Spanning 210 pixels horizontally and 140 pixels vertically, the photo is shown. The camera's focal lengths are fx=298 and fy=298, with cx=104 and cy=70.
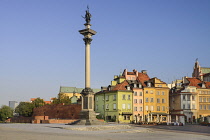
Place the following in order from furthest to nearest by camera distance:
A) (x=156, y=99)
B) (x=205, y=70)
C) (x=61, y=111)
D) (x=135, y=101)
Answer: (x=205, y=70) < (x=156, y=99) < (x=135, y=101) < (x=61, y=111)

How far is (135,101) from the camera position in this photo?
292ft

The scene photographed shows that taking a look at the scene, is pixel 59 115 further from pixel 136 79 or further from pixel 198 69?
pixel 198 69

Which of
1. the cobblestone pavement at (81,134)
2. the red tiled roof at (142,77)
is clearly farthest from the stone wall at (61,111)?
the cobblestone pavement at (81,134)

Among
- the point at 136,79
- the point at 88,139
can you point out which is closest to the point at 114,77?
the point at 136,79

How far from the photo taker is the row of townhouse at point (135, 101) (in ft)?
283

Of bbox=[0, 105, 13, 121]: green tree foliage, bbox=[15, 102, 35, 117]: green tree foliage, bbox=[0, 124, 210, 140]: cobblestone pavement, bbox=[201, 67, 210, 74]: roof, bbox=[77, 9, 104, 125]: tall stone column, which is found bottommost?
bbox=[0, 105, 13, 121]: green tree foliage

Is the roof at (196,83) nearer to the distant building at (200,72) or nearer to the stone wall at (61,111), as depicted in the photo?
the distant building at (200,72)

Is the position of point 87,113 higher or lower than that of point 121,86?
lower

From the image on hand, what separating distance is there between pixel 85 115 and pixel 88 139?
21.1m

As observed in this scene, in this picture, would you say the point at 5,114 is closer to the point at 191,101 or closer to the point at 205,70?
the point at 191,101

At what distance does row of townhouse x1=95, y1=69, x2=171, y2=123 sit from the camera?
86.2 meters

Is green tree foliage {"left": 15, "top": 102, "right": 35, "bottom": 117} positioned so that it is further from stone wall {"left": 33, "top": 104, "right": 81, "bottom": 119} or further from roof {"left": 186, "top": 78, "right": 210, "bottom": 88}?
roof {"left": 186, "top": 78, "right": 210, "bottom": 88}

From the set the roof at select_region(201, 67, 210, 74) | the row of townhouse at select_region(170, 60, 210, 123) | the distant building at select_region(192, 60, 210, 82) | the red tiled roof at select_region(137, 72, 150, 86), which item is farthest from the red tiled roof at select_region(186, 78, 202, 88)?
the roof at select_region(201, 67, 210, 74)

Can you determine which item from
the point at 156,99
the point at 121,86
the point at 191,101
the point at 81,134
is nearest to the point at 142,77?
the point at 156,99
